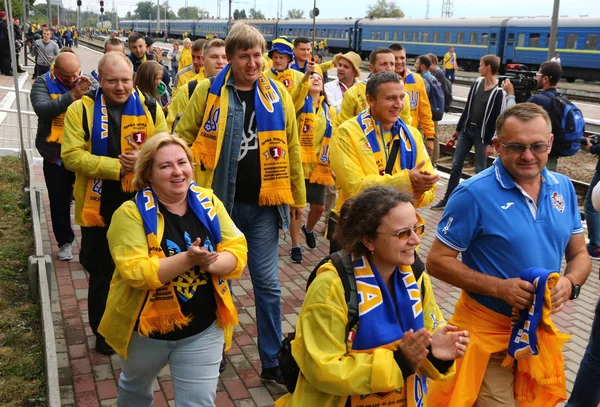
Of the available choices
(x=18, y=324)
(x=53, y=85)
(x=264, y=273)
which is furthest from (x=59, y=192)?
(x=264, y=273)

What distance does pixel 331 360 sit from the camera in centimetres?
231

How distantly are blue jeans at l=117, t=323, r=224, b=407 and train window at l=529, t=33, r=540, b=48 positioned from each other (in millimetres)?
31998

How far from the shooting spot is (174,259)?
2.72 metres

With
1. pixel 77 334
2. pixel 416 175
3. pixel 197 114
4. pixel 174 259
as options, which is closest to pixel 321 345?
pixel 174 259

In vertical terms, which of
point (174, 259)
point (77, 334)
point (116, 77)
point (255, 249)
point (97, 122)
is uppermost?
point (116, 77)

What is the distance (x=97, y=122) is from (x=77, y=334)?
158 cm

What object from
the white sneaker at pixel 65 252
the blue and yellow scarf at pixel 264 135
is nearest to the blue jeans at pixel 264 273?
the blue and yellow scarf at pixel 264 135

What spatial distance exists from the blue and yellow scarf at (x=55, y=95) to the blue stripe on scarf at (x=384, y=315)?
13.1ft

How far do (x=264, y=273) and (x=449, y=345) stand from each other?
1963 mm

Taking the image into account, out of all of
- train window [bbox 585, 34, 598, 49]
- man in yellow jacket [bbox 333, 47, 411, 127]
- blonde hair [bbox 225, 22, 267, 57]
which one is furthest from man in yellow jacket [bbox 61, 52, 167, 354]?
train window [bbox 585, 34, 598, 49]

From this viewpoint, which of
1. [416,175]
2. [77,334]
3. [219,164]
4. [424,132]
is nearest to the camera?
[416,175]

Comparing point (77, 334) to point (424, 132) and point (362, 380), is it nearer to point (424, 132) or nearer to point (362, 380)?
point (362, 380)

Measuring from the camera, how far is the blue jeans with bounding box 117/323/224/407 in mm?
2922

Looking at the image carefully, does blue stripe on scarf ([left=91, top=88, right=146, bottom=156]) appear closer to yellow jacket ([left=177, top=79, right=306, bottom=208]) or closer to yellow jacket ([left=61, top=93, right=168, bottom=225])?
yellow jacket ([left=61, top=93, right=168, bottom=225])
